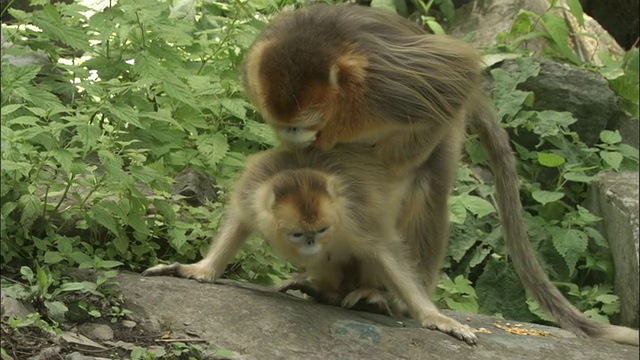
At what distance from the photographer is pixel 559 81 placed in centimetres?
1001

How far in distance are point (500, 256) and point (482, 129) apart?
7.17 feet

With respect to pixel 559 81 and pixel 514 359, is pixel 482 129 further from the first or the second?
pixel 559 81

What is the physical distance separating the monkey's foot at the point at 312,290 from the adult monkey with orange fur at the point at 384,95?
59 centimetres

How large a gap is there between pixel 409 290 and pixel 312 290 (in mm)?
750

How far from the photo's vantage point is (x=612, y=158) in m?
9.17

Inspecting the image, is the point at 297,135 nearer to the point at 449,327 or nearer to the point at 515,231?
the point at 449,327

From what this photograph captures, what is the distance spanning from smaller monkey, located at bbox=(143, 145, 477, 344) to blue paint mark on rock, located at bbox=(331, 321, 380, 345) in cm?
33

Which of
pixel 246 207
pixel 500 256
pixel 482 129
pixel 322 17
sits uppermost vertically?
pixel 322 17

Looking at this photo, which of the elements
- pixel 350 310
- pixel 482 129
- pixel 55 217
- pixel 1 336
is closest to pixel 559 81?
pixel 482 129

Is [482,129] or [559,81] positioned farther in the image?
[559,81]

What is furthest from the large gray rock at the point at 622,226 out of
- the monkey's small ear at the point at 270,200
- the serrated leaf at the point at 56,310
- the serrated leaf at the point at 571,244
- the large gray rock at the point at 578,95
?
the serrated leaf at the point at 56,310

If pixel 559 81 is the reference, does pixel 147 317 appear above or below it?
below

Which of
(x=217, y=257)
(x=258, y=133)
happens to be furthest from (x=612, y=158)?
(x=217, y=257)

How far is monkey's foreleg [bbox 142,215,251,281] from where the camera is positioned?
5.82m
